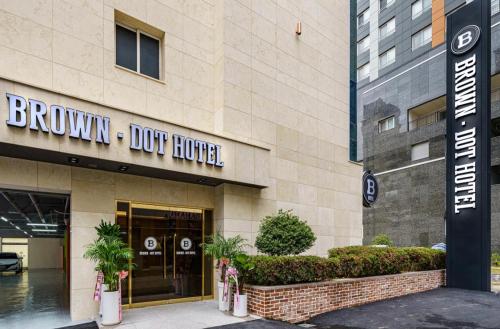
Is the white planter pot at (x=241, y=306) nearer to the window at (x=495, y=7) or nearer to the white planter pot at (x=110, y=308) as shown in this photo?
the white planter pot at (x=110, y=308)

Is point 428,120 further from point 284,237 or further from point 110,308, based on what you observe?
point 110,308

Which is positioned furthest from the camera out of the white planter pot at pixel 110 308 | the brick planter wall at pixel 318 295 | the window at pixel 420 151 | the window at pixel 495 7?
the window at pixel 420 151

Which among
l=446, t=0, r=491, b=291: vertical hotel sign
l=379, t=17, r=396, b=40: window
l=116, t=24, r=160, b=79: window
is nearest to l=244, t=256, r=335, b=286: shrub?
l=116, t=24, r=160, b=79: window

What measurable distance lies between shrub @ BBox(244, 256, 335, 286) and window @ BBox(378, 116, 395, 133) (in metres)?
28.1

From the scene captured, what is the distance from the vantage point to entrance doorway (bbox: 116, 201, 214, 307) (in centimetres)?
1088

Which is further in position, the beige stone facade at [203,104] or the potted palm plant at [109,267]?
the beige stone facade at [203,104]

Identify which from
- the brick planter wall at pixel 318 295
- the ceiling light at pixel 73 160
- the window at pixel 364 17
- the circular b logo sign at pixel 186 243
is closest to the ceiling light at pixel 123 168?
the ceiling light at pixel 73 160

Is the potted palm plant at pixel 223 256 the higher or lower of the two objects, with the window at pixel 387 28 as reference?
lower

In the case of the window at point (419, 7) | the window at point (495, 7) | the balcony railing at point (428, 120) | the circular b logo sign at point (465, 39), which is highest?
the window at point (419, 7)

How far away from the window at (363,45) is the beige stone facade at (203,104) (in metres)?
23.3

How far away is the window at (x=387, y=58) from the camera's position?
36.4 metres

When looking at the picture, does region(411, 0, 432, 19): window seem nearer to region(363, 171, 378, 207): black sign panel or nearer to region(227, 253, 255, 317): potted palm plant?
region(363, 171, 378, 207): black sign panel

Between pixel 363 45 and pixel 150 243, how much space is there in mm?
36375

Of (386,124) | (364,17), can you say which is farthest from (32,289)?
(364,17)
